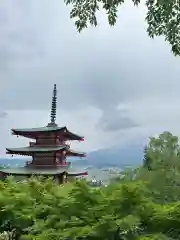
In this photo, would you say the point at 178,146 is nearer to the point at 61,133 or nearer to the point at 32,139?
the point at 61,133

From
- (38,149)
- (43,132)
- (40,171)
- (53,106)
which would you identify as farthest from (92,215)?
(53,106)

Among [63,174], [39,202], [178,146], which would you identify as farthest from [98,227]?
[63,174]

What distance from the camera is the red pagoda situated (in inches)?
1313

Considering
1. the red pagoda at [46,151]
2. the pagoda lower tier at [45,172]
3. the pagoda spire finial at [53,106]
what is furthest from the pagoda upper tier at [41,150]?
the pagoda spire finial at [53,106]

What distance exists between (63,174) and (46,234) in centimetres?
2984

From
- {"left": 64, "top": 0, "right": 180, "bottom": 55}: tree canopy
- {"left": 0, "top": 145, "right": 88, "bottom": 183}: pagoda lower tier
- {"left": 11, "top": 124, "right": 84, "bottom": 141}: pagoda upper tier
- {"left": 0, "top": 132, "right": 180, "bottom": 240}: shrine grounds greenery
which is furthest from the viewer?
{"left": 11, "top": 124, "right": 84, "bottom": 141}: pagoda upper tier

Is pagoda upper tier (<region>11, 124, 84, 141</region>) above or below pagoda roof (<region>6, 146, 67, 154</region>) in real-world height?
above

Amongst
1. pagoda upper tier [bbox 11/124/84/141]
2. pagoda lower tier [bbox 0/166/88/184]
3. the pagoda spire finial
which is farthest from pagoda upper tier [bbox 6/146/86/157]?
the pagoda spire finial

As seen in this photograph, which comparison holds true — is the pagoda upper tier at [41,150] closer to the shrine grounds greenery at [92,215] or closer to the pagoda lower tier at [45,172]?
the pagoda lower tier at [45,172]

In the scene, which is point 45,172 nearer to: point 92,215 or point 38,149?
point 38,149

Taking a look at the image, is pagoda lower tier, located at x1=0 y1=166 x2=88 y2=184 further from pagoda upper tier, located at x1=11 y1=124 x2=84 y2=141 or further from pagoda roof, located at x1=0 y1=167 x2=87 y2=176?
pagoda upper tier, located at x1=11 y1=124 x2=84 y2=141

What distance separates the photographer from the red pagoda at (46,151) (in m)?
33.3

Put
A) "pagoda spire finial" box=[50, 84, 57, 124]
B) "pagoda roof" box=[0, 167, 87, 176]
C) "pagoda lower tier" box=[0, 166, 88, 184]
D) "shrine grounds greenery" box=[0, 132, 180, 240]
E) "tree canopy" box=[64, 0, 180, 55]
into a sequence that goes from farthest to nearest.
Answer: "pagoda spire finial" box=[50, 84, 57, 124] → "pagoda roof" box=[0, 167, 87, 176] → "pagoda lower tier" box=[0, 166, 88, 184] → "tree canopy" box=[64, 0, 180, 55] → "shrine grounds greenery" box=[0, 132, 180, 240]

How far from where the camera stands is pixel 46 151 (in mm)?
33438
